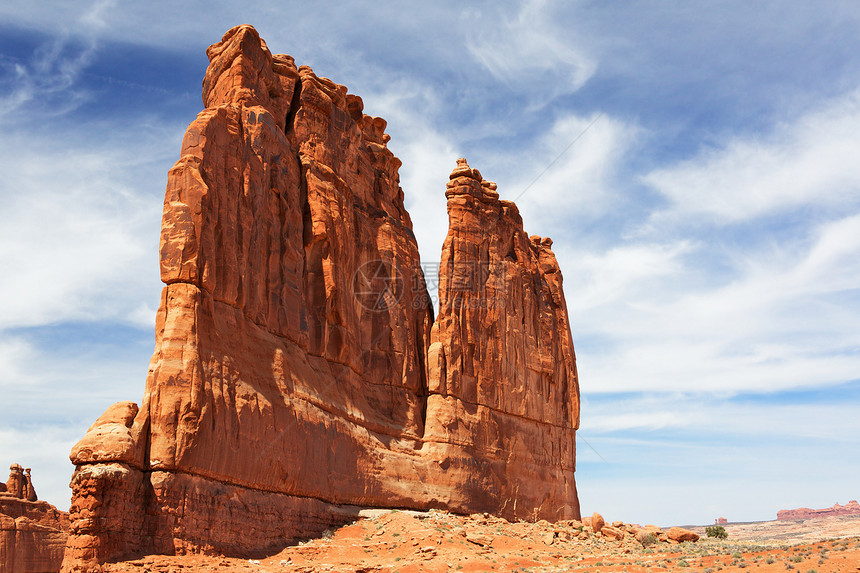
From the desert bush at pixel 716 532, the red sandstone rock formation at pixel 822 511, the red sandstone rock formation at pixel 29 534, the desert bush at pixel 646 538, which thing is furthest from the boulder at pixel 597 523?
the red sandstone rock formation at pixel 822 511

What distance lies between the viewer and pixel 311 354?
27938 millimetres

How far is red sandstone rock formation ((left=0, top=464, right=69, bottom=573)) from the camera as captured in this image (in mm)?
33906

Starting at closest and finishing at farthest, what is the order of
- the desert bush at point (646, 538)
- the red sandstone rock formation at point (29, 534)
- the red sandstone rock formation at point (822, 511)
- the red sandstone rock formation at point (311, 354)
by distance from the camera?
the red sandstone rock formation at point (311, 354) < the desert bush at point (646, 538) < the red sandstone rock formation at point (29, 534) < the red sandstone rock formation at point (822, 511)

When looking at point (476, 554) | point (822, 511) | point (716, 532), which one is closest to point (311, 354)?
point (476, 554)

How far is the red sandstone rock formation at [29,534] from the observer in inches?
1335

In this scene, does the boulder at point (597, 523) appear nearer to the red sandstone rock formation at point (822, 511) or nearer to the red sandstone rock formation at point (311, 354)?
the red sandstone rock formation at point (311, 354)

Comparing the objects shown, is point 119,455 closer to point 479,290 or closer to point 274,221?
point 274,221

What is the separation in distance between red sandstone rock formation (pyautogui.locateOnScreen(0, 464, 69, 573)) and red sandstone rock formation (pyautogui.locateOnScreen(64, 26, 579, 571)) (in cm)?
1638

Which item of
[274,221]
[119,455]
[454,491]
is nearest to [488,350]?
[454,491]

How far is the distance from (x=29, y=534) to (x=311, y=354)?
17276 mm

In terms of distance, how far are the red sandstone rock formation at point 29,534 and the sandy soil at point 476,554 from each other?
55.2 feet

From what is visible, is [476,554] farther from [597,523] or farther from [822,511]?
[822,511]

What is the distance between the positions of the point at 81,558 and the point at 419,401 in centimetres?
1780

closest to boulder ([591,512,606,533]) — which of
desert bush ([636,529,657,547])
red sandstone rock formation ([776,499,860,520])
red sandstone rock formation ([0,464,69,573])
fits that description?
desert bush ([636,529,657,547])
